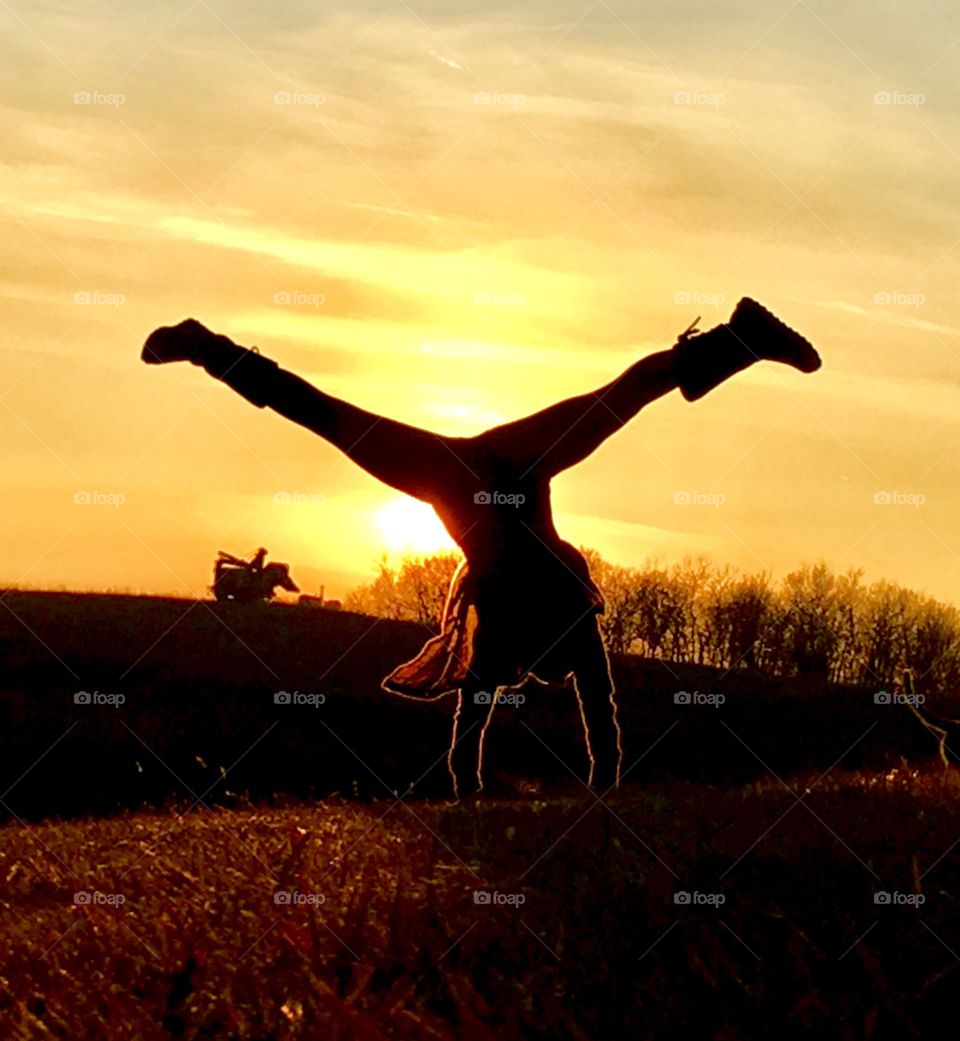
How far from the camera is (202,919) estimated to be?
927 cm

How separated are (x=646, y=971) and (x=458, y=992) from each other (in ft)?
3.27

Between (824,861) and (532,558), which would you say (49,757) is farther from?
(824,861)

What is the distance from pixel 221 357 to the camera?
13.0 meters

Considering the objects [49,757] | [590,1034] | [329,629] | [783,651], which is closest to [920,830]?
[590,1034]

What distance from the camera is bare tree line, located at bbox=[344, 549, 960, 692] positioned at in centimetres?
4006

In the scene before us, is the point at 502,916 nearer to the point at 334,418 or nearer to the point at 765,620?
the point at 334,418

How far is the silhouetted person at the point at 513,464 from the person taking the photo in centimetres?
1289

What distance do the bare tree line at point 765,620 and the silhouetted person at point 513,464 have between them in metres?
26.2

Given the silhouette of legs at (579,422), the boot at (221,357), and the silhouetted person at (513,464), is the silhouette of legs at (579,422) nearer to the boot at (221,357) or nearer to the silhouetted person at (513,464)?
the silhouetted person at (513,464)

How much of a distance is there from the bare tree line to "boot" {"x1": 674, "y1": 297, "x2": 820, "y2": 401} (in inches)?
1046

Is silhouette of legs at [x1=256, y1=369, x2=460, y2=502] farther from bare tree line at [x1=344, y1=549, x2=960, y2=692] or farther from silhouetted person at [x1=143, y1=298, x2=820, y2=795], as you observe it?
bare tree line at [x1=344, y1=549, x2=960, y2=692]

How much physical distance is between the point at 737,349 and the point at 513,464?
1937 millimetres

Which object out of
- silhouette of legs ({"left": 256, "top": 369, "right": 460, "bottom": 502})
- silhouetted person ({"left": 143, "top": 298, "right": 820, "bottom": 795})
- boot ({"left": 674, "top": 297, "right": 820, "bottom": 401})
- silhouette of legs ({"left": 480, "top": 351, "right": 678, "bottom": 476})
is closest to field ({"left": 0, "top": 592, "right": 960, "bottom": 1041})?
silhouetted person ({"left": 143, "top": 298, "right": 820, "bottom": 795})

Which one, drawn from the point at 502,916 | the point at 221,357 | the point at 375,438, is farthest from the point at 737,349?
the point at 502,916
